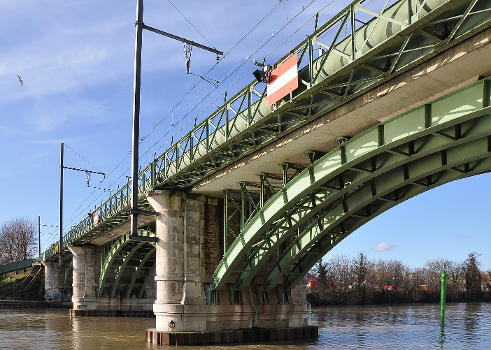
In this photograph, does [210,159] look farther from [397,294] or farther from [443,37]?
[397,294]

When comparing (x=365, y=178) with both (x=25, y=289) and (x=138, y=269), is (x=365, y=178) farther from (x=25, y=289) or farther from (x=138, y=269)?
(x=25, y=289)

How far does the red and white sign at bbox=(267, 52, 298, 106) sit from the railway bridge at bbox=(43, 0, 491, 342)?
0.87 feet

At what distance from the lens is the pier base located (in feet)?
80.5

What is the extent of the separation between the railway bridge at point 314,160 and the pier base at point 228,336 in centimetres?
18

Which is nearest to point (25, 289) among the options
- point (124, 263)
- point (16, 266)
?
point (16, 266)

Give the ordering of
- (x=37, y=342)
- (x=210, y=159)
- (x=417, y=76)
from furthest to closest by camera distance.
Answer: (x=37, y=342), (x=210, y=159), (x=417, y=76)

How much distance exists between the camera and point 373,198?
68.7 feet

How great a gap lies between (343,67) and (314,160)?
21.6 ft

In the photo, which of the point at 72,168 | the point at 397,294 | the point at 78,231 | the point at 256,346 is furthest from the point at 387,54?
the point at 397,294

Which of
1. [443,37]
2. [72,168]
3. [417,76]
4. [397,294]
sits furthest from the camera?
[397,294]

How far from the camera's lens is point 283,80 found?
692 inches

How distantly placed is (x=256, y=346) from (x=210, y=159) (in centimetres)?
799

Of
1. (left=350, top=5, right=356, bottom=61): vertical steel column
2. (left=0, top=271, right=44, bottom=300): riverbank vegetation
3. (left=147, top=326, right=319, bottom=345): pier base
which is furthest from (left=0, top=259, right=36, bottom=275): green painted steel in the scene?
(left=350, top=5, right=356, bottom=61): vertical steel column

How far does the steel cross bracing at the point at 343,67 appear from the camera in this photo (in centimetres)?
1276
